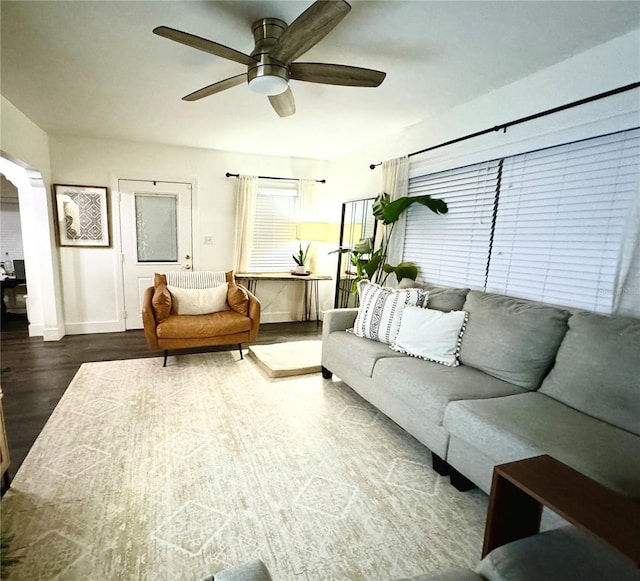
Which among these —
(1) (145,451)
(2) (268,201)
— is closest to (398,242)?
(2) (268,201)

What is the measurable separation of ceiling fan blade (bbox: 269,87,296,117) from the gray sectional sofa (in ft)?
5.84

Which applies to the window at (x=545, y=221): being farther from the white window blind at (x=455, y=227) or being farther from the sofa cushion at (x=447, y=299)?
the sofa cushion at (x=447, y=299)

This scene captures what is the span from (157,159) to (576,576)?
5.14 metres

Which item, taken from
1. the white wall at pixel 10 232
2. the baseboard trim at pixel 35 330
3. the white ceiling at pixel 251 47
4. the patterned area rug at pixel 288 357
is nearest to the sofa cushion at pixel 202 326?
the patterned area rug at pixel 288 357

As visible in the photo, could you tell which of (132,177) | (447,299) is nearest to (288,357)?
(447,299)

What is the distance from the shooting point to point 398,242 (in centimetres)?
364

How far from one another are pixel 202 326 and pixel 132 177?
2.37 metres

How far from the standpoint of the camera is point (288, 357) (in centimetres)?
362

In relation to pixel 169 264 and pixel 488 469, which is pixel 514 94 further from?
pixel 169 264

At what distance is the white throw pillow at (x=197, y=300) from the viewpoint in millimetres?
3629

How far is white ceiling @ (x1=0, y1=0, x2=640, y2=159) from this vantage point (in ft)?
5.62

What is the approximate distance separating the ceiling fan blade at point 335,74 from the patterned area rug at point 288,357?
7.68 ft

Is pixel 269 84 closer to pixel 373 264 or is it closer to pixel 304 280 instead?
pixel 373 264

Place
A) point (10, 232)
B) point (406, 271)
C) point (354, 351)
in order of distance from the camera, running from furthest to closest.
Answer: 1. point (10, 232)
2. point (406, 271)
3. point (354, 351)
